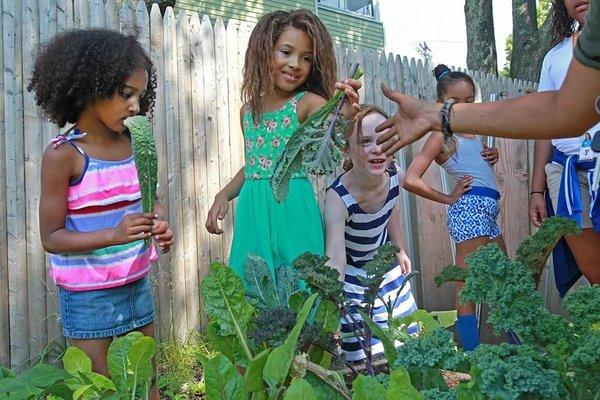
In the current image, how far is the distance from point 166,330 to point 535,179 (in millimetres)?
2704

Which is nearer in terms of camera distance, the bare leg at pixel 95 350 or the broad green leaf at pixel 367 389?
the broad green leaf at pixel 367 389

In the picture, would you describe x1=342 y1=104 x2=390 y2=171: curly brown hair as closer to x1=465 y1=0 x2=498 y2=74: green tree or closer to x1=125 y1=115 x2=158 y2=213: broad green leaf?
x1=125 y1=115 x2=158 y2=213: broad green leaf

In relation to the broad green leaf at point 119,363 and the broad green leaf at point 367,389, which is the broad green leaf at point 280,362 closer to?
the broad green leaf at point 367,389

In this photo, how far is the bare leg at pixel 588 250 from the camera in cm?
265

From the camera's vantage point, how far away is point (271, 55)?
2539 mm

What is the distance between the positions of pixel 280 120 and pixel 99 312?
98 centimetres

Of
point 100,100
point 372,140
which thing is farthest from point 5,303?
point 372,140

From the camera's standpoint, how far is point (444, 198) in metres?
3.89

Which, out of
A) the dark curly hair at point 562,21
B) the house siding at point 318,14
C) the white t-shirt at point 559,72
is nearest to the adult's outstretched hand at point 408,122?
the white t-shirt at point 559,72

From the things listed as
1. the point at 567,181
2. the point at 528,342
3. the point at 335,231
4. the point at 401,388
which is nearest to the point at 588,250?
the point at 567,181

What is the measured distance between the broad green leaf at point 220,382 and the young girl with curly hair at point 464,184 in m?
2.65

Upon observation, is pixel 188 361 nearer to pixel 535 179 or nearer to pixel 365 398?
pixel 535 179

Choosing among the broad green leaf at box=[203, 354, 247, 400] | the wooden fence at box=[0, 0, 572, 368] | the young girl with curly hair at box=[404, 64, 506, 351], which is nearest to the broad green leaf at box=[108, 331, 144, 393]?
the broad green leaf at box=[203, 354, 247, 400]

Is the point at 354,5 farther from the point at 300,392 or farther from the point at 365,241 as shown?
the point at 300,392
